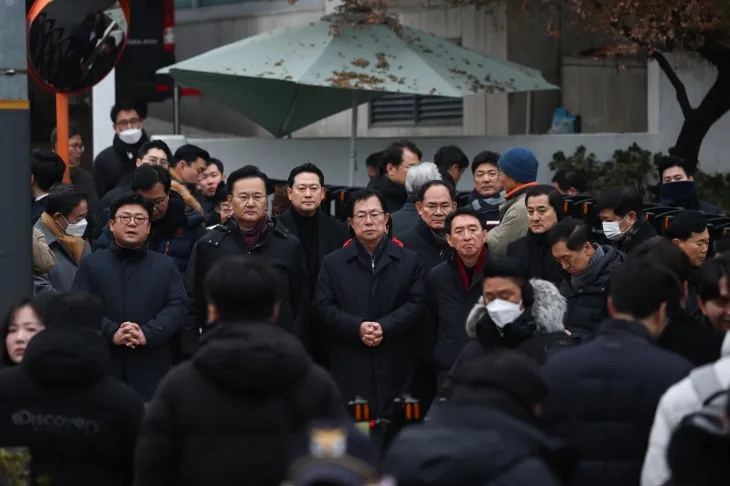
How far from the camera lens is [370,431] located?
7.68 meters

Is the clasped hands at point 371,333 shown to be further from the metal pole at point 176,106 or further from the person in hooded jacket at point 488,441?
the metal pole at point 176,106

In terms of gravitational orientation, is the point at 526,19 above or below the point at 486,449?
above

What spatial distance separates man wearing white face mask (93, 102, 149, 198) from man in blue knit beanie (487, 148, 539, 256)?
12.1ft

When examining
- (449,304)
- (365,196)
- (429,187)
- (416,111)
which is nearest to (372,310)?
(449,304)

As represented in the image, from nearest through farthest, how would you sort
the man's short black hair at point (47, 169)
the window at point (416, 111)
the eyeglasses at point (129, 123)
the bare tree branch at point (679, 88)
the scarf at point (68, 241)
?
the scarf at point (68, 241)
the man's short black hair at point (47, 169)
the eyeglasses at point (129, 123)
the bare tree branch at point (679, 88)
the window at point (416, 111)

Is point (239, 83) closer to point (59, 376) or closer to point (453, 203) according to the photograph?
point (453, 203)

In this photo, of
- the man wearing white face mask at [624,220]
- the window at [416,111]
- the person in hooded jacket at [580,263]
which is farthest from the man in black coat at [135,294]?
the window at [416,111]

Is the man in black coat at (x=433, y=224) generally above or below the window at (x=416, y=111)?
below

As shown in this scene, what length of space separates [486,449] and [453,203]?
5324 mm

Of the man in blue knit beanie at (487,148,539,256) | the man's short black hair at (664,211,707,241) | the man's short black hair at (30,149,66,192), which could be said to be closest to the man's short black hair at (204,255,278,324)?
the man's short black hair at (664,211,707,241)

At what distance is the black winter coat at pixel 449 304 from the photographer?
8102mm

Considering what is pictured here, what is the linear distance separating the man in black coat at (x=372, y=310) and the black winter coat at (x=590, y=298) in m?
0.94

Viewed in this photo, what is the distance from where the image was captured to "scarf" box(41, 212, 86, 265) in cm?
899

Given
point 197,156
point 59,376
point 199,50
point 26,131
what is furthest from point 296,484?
point 199,50
